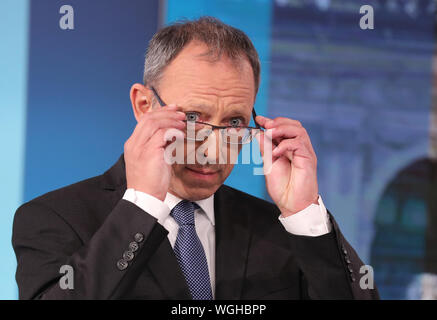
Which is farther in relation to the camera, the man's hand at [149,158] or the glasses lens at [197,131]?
the glasses lens at [197,131]

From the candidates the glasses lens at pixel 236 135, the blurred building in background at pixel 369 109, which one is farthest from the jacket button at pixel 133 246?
the blurred building in background at pixel 369 109

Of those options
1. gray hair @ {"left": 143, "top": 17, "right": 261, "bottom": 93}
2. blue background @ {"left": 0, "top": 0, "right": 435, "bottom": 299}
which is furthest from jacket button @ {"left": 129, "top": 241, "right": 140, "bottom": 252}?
blue background @ {"left": 0, "top": 0, "right": 435, "bottom": 299}

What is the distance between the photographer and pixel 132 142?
5.64ft

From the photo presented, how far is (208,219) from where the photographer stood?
6.72ft

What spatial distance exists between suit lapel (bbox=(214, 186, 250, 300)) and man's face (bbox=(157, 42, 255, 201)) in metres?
0.14

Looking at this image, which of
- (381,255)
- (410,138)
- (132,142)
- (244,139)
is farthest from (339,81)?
(132,142)

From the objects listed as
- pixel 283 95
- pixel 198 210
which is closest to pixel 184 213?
pixel 198 210

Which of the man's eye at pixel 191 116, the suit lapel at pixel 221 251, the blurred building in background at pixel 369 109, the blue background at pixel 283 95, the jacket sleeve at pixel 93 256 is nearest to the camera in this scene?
the jacket sleeve at pixel 93 256

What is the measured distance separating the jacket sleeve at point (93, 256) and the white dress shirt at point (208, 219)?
40mm

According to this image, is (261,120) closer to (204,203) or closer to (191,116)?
(191,116)

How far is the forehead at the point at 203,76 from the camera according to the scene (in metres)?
1.91

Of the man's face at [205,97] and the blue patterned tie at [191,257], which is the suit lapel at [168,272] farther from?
the man's face at [205,97]

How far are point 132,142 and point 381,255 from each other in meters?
2.17
